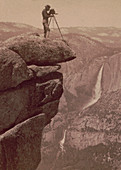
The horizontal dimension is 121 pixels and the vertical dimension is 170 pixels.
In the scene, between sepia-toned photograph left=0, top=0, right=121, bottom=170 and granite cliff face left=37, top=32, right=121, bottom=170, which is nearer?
sepia-toned photograph left=0, top=0, right=121, bottom=170

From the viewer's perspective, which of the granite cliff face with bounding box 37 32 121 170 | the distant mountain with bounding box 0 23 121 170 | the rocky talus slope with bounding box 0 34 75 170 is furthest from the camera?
the distant mountain with bounding box 0 23 121 170

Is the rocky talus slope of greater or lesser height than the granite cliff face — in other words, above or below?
above

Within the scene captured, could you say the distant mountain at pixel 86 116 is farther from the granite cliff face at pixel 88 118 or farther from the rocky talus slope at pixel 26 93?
the rocky talus slope at pixel 26 93

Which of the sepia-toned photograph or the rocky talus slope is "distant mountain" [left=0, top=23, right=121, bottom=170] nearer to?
the sepia-toned photograph

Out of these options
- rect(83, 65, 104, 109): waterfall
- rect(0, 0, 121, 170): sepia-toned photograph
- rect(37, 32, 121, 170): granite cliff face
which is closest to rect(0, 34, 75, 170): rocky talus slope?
rect(0, 0, 121, 170): sepia-toned photograph

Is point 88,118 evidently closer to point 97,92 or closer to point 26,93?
point 97,92

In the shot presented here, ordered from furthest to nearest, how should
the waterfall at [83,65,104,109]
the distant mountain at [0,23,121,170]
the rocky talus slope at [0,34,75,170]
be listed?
the waterfall at [83,65,104,109]
the distant mountain at [0,23,121,170]
the rocky talus slope at [0,34,75,170]

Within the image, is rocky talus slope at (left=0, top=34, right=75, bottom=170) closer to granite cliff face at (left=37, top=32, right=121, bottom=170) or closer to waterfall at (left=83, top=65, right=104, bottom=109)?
granite cliff face at (left=37, top=32, right=121, bottom=170)

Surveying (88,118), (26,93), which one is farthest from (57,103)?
(88,118)

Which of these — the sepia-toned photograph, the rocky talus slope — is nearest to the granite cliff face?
the sepia-toned photograph

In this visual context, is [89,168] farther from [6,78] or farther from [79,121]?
[6,78]

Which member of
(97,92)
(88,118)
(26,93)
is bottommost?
(88,118)
